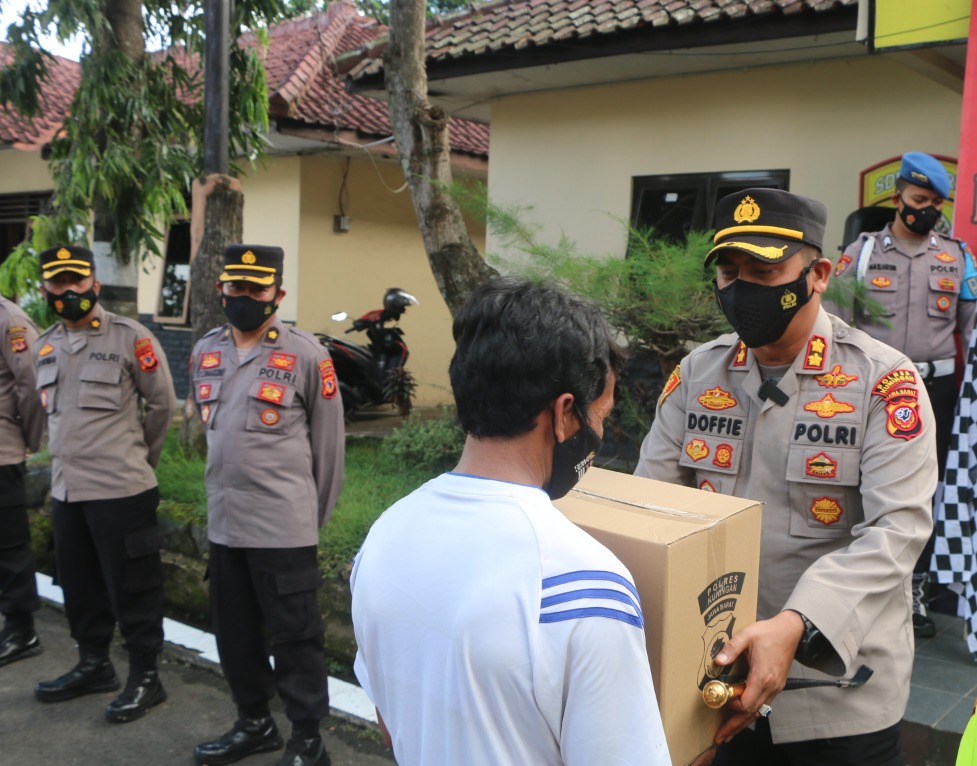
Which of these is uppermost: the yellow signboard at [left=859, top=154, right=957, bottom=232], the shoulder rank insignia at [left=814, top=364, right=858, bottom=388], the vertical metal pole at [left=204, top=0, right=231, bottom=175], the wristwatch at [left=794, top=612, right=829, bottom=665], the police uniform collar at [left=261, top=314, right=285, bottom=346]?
the vertical metal pole at [left=204, top=0, right=231, bottom=175]

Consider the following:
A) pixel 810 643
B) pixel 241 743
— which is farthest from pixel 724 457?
pixel 241 743

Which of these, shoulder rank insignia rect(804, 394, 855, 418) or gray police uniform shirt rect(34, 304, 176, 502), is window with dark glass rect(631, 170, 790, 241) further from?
shoulder rank insignia rect(804, 394, 855, 418)

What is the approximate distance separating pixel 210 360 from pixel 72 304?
38.6 inches

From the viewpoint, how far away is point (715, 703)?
157cm

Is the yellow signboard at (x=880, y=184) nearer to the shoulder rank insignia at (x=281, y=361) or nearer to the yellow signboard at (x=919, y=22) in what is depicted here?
the yellow signboard at (x=919, y=22)

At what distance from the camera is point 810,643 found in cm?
174

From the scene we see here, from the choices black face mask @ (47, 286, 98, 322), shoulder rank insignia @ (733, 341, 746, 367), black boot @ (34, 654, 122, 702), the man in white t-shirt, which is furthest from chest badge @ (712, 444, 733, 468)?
black boot @ (34, 654, 122, 702)

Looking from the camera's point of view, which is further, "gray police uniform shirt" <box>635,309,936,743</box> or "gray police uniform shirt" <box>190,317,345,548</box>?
"gray police uniform shirt" <box>190,317,345,548</box>

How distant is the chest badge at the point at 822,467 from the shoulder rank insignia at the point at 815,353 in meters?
0.20

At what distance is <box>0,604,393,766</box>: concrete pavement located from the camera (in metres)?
3.99

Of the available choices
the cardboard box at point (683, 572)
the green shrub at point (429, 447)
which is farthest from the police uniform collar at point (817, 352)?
the green shrub at point (429, 447)

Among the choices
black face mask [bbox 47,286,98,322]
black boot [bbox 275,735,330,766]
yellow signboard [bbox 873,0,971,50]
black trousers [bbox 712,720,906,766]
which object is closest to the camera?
black trousers [bbox 712,720,906,766]

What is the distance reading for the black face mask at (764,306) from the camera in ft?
6.70

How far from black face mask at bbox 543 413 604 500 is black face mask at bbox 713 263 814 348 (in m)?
0.72
